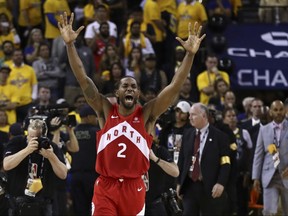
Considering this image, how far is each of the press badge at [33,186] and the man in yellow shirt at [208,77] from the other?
20.6ft

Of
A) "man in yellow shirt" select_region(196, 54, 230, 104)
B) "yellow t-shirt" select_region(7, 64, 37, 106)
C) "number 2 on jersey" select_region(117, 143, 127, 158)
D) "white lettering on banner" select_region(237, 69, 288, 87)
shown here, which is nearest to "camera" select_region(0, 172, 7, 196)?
"number 2 on jersey" select_region(117, 143, 127, 158)

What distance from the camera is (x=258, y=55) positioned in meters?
18.2

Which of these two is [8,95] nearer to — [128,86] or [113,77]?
[113,77]

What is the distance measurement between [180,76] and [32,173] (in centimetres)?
298

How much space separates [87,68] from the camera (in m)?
17.4

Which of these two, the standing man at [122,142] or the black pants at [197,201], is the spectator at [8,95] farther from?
the standing man at [122,142]

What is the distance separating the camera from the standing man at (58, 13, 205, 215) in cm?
944

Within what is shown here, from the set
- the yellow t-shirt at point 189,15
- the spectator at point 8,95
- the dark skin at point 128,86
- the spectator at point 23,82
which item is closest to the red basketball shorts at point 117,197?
the dark skin at point 128,86

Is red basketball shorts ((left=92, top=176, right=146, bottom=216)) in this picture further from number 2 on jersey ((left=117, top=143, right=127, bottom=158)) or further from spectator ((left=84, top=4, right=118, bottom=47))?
spectator ((left=84, top=4, right=118, bottom=47))

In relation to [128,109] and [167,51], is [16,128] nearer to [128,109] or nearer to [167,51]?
[128,109]

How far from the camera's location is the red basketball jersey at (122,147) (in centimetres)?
948

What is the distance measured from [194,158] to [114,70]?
13.0 feet

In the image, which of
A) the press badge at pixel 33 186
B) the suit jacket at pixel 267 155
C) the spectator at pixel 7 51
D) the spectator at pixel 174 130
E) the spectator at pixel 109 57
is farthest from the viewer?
the spectator at pixel 7 51

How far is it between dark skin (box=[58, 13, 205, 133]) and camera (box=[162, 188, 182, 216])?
2.33 meters
